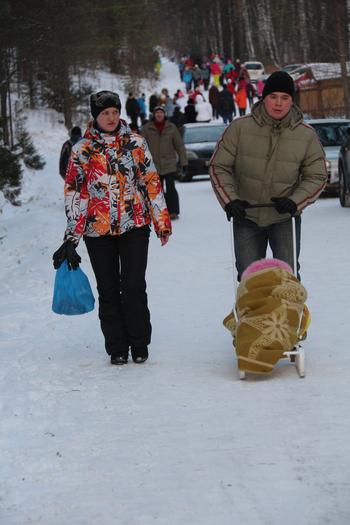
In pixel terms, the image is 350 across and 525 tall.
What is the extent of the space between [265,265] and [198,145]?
81.3 feet

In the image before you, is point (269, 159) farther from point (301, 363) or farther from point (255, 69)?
point (255, 69)

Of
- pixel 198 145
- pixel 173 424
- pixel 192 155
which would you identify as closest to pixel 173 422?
pixel 173 424

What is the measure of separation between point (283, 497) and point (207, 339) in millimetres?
4029

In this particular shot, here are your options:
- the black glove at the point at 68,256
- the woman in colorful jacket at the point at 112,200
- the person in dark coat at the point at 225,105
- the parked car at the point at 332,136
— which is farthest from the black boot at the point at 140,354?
the person in dark coat at the point at 225,105

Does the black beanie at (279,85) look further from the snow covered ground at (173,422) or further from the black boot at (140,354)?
the black boot at (140,354)

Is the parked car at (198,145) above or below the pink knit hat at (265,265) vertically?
above

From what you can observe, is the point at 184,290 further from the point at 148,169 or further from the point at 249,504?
the point at 249,504

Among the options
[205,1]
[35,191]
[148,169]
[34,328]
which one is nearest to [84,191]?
[148,169]

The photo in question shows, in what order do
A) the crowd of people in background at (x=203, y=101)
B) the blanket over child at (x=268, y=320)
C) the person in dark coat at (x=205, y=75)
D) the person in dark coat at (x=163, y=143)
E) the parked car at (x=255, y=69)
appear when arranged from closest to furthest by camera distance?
the blanket over child at (x=268, y=320), the person in dark coat at (x=163, y=143), the crowd of people in background at (x=203, y=101), the person in dark coat at (x=205, y=75), the parked car at (x=255, y=69)

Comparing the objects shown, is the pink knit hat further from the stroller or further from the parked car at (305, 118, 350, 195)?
the parked car at (305, 118, 350, 195)

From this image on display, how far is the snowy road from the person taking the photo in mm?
4785

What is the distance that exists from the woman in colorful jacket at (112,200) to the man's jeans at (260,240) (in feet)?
1.65

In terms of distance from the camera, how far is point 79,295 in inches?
304

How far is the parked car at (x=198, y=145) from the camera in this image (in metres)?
31.1
